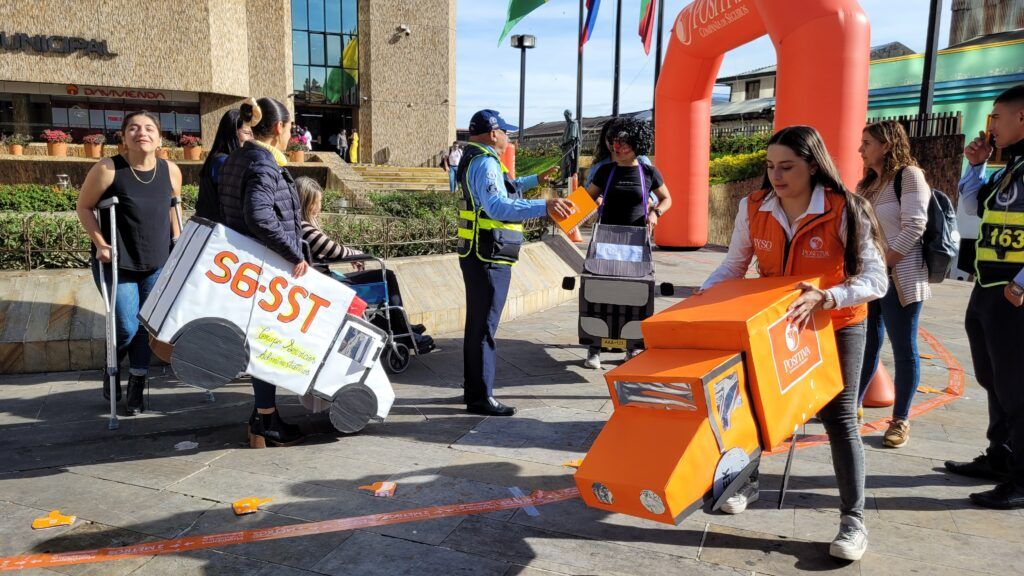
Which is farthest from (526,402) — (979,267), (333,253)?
(979,267)

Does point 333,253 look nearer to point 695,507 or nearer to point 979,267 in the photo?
point 695,507

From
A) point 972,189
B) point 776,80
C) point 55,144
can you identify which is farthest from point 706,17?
point 55,144

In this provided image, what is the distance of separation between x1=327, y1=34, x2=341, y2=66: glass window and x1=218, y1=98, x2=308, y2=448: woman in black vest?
29.6 metres

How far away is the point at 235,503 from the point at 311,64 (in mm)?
31585

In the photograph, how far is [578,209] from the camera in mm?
4539

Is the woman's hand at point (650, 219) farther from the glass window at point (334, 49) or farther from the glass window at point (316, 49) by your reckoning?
the glass window at point (316, 49)

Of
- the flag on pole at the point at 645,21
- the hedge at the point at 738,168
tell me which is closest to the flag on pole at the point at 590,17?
the flag on pole at the point at 645,21

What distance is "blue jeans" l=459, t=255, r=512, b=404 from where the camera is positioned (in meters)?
4.81

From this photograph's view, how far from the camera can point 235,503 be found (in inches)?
138

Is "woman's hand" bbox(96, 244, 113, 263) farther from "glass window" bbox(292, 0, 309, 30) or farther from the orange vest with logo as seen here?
"glass window" bbox(292, 0, 309, 30)

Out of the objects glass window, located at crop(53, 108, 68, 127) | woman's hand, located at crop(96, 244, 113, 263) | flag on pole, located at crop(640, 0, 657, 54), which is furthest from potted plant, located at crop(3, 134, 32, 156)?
woman's hand, located at crop(96, 244, 113, 263)

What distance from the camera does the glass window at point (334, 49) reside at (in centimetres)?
3177

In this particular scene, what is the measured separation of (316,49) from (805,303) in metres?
32.6

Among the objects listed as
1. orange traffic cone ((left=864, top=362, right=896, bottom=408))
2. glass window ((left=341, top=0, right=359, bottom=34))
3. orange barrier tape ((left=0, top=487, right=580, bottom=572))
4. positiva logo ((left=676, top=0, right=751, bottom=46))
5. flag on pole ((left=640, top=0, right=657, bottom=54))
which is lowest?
orange barrier tape ((left=0, top=487, right=580, bottom=572))
